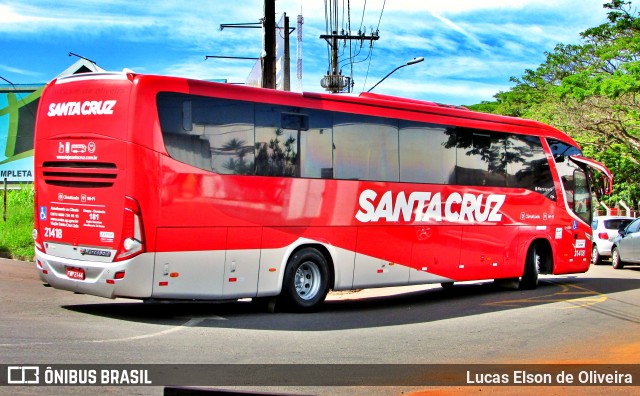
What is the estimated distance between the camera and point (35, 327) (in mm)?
9703

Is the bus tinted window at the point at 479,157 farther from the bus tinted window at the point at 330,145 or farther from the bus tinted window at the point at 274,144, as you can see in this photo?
the bus tinted window at the point at 274,144

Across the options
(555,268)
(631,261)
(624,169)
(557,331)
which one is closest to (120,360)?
(557,331)

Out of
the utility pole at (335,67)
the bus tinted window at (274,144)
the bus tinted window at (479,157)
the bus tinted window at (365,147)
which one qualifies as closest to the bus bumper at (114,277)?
the bus tinted window at (274,144)

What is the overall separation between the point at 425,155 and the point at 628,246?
40.7ft

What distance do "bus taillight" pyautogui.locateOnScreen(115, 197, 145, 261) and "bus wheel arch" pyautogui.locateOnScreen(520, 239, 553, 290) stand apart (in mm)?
10013

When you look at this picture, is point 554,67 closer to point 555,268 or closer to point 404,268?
point 555,268

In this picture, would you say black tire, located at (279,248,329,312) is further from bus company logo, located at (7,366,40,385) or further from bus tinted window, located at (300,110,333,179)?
bus company logo, located at (7,366,40,385)

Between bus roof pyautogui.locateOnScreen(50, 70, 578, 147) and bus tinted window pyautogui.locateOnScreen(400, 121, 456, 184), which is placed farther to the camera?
bus tinted window pyautogui.locateOnScreen(400, 121, 456, 184)

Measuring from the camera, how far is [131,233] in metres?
10.6

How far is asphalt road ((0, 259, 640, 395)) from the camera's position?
825 centimetres

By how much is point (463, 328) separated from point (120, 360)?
564cm

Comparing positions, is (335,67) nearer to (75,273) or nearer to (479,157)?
(479,157)

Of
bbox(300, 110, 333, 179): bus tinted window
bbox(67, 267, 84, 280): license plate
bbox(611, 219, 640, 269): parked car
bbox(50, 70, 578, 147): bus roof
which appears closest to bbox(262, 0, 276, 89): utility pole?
bbox(50, 70, 578, 147): bus roof

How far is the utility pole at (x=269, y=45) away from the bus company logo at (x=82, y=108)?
744 cm
